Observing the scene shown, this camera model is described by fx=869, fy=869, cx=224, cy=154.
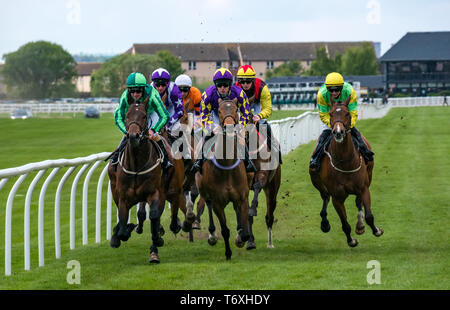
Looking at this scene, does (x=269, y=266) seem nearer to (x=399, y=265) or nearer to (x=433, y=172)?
(x=399, y=265)

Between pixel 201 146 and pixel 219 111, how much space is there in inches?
29.9

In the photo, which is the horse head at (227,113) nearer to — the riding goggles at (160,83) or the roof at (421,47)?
the riding goggles at (160,83)

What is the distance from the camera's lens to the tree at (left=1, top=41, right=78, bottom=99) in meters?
127

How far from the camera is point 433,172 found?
1856cm

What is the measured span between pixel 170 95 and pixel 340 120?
2.38 m


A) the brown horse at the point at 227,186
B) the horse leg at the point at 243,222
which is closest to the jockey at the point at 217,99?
the brown horse at the point at 227,186

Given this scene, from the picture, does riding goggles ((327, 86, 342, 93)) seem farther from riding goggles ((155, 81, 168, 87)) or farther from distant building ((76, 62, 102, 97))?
distant building ((76, 62, 102, 97))

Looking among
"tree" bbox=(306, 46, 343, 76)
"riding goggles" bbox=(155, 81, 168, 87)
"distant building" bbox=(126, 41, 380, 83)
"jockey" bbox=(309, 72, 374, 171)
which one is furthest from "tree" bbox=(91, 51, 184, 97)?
"jockey" bbox=(309, 72, 374, 171)

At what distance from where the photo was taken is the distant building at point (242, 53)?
13975 centimetres

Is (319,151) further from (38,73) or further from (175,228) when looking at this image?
(38,73)

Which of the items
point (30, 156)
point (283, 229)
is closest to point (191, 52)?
point (30, 156)

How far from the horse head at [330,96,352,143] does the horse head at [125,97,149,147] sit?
2.09 m

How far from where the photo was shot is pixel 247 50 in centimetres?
15250

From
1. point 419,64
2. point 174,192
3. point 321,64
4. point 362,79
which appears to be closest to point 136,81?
point 174,192
